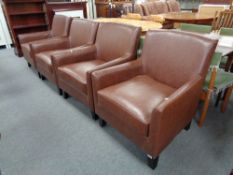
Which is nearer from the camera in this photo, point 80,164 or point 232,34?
point 80,164

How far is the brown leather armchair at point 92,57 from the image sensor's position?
72.4 inches

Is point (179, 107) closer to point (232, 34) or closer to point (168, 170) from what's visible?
point (168, 170)

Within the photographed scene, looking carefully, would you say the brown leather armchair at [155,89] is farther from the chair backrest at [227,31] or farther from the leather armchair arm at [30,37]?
the leather armchair arm at [30,37]

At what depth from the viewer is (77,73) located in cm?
192

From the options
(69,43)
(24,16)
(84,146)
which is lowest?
(84,146)

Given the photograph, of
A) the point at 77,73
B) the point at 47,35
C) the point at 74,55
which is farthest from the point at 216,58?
the point at 47,35

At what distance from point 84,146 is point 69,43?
1.87m

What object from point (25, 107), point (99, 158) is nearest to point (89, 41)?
point (25, 107)

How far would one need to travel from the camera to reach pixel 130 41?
74.5 inches

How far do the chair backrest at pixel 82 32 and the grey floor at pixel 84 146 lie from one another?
3.05 feet

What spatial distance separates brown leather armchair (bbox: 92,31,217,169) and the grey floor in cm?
19

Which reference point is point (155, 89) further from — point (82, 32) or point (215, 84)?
point (82, 32)

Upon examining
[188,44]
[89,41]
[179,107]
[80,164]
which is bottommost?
[80,164]

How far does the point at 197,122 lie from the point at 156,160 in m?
0.76
